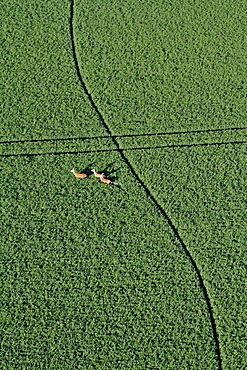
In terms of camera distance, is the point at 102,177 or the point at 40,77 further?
the point at 40,77

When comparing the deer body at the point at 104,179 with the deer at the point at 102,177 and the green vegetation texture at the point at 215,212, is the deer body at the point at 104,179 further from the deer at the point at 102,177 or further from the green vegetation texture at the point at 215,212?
the green vegetation texture at the point at 215,212

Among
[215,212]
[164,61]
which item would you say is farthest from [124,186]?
[164,61]

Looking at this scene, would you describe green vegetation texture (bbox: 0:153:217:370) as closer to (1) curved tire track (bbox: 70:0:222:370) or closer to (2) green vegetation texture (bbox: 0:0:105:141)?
(1) curved tire track (bbox: 70:0:222:370)

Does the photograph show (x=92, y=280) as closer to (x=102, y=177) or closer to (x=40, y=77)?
(x=102, y=177)

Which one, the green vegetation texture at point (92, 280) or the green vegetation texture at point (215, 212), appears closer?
the green vegetation texture at point (92, 280)

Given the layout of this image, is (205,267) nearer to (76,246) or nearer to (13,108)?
(76,246)

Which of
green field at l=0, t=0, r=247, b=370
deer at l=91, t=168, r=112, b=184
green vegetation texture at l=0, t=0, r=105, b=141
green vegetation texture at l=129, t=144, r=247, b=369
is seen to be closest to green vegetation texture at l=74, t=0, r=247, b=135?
green field at l=0, t=0, r=247, b=370

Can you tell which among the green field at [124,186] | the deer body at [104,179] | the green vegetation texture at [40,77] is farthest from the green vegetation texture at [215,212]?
the green vegetation texture at [40,77]

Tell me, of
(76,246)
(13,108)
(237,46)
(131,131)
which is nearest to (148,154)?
(131,131)

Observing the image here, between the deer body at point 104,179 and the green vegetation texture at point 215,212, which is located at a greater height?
the deer body at point 104,179

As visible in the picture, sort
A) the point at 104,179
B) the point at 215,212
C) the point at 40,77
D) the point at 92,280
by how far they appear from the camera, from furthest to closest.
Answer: the point at 40,77
the point at 104,179
the point at 215,212
the point at 92,280
